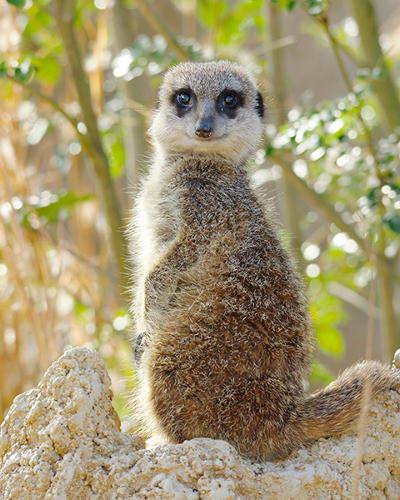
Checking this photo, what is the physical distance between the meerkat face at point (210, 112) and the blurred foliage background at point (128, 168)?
0.18m

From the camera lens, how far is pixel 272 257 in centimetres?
234

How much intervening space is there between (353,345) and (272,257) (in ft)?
19.6

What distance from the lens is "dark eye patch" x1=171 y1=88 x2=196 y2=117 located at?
2904mm

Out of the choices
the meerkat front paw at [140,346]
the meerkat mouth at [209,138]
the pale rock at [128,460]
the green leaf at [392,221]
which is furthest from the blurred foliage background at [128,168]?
the pale rock at [128,460]

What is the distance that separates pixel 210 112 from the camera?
9.15 ft

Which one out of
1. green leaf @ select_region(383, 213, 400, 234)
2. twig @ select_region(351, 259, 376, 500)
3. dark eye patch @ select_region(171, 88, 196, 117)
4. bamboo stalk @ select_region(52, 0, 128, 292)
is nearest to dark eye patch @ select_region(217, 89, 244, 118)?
dark eye patch @ select_region(171, 88, 196, 117)

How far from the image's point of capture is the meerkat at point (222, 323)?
6.88ft

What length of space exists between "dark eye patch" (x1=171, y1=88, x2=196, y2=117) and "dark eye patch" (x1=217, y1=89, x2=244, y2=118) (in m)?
0.11

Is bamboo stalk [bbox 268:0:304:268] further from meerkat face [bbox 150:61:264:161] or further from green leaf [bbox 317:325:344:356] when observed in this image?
meerkat face [bbox 150:61:264:161]

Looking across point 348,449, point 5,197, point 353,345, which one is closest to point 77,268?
point 5,197

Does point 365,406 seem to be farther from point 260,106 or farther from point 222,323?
point 260,106

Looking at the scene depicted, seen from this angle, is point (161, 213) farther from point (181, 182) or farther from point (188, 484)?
point (188, 484)

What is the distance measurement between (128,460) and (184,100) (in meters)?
1.53

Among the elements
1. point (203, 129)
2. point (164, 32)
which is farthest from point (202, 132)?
point (164, 32)
